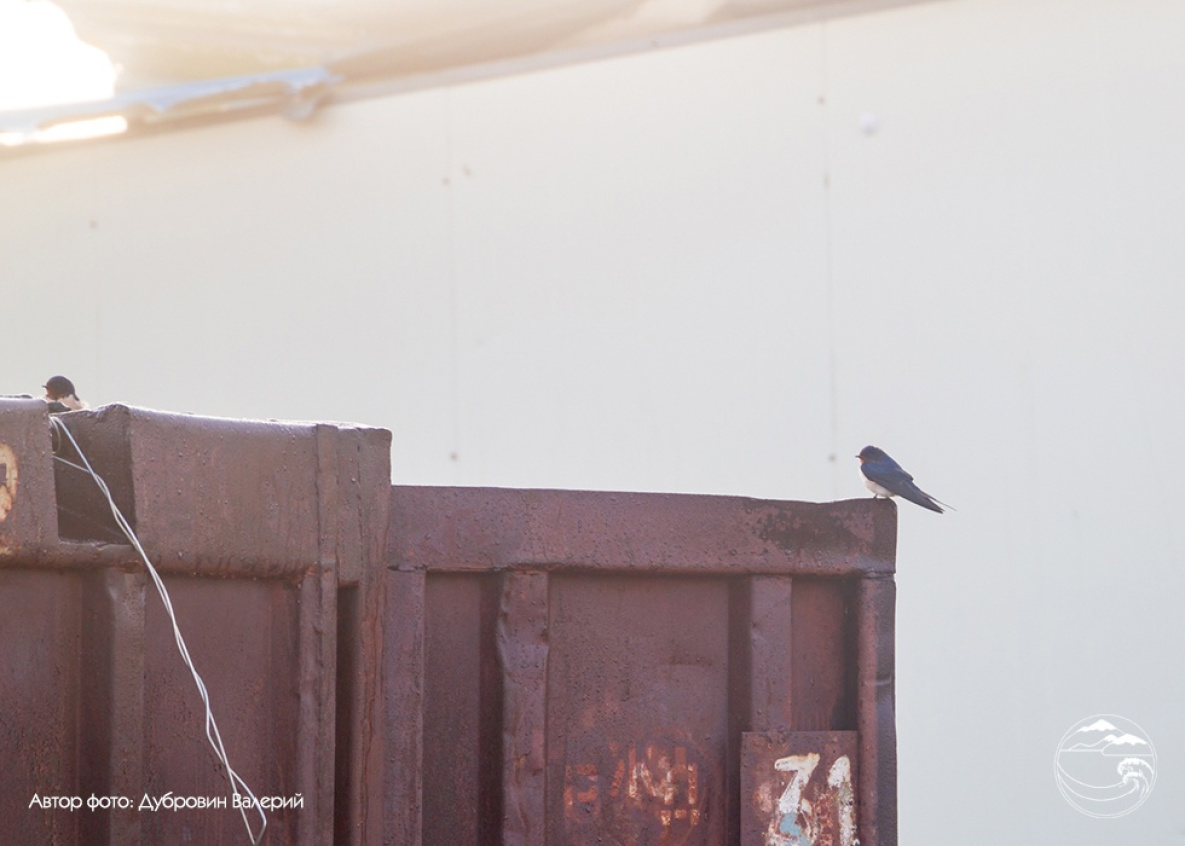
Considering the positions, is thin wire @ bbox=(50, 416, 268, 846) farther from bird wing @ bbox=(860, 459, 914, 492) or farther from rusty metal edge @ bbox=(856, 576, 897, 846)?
bird wing @ bbox=(860, 459, 914, 492)

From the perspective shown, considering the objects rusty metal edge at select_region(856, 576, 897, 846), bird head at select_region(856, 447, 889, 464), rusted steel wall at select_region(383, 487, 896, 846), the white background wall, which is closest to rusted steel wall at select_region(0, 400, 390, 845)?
rusted steel wall at select_region(383, 487, 896, 846)

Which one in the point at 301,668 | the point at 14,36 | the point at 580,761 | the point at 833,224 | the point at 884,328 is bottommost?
the point at 580,761

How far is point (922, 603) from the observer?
5.76 meters

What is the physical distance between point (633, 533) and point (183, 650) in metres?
0.99

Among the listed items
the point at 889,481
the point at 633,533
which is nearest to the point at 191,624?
the point at 633,533

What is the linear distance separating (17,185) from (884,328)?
425 cm

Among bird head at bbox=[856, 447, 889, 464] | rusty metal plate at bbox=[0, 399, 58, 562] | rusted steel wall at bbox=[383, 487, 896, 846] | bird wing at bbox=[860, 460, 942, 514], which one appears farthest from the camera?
bird head at bbox=[856, 447, 889, 464]

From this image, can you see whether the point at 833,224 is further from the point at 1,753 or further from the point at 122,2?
the point at 1,753

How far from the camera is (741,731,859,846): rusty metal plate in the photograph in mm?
3068

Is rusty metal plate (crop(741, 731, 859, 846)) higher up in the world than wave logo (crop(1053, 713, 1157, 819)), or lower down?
higher up

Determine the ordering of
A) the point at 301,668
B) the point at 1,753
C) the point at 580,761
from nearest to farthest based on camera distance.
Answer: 1. the point at 1,753
2. the point at 301,668
3. the point at 580,761

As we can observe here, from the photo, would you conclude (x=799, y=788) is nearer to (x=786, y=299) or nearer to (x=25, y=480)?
(x=25, y=480)

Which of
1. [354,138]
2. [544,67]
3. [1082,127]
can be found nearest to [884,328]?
[1082,127]

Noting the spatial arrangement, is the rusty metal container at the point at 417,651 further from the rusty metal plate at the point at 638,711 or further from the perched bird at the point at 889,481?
the perched bird at the point at 889,481
